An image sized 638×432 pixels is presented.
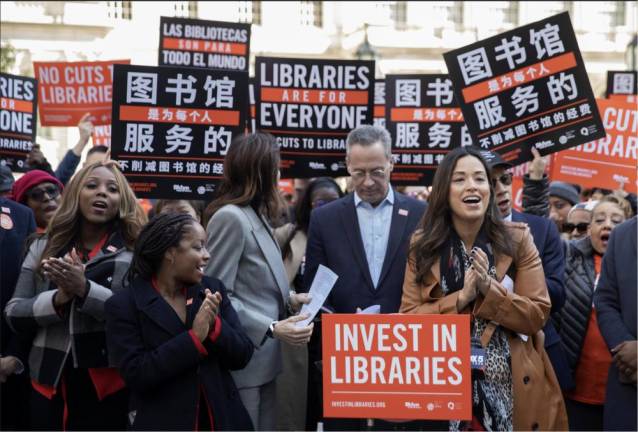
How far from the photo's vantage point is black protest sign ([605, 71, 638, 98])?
40.1 ft

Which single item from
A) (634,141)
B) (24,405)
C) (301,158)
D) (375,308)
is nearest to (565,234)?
(634,141)

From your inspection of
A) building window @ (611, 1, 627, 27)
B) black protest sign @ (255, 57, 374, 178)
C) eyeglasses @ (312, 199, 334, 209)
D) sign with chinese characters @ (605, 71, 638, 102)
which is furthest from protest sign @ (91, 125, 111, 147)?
building window @ (611, 1, 627, 27)

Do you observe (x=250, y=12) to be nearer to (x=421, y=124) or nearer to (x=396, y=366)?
(x=421, y=124)

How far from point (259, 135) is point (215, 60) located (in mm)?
5872

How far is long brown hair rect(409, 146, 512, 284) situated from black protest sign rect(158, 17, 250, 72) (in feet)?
20.8

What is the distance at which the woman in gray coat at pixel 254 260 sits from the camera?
16.3ft

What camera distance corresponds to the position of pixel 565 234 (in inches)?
311

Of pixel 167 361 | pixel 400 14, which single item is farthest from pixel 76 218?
pixel 400 14

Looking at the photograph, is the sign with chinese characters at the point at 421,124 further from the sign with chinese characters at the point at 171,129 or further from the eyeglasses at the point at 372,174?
the eyeglasses at the point at 372,174

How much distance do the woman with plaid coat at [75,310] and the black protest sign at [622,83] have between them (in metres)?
A: 8.44

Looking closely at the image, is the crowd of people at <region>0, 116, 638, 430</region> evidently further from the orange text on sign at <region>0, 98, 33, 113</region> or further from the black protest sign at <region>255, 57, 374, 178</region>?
the orange text on sign at <region>0, 98, 33, 113</region>

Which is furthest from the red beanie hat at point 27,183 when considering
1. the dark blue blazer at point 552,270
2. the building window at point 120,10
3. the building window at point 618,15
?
the building window at point 618,15

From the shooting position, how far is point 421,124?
8766mm

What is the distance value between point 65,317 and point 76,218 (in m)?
0.51
